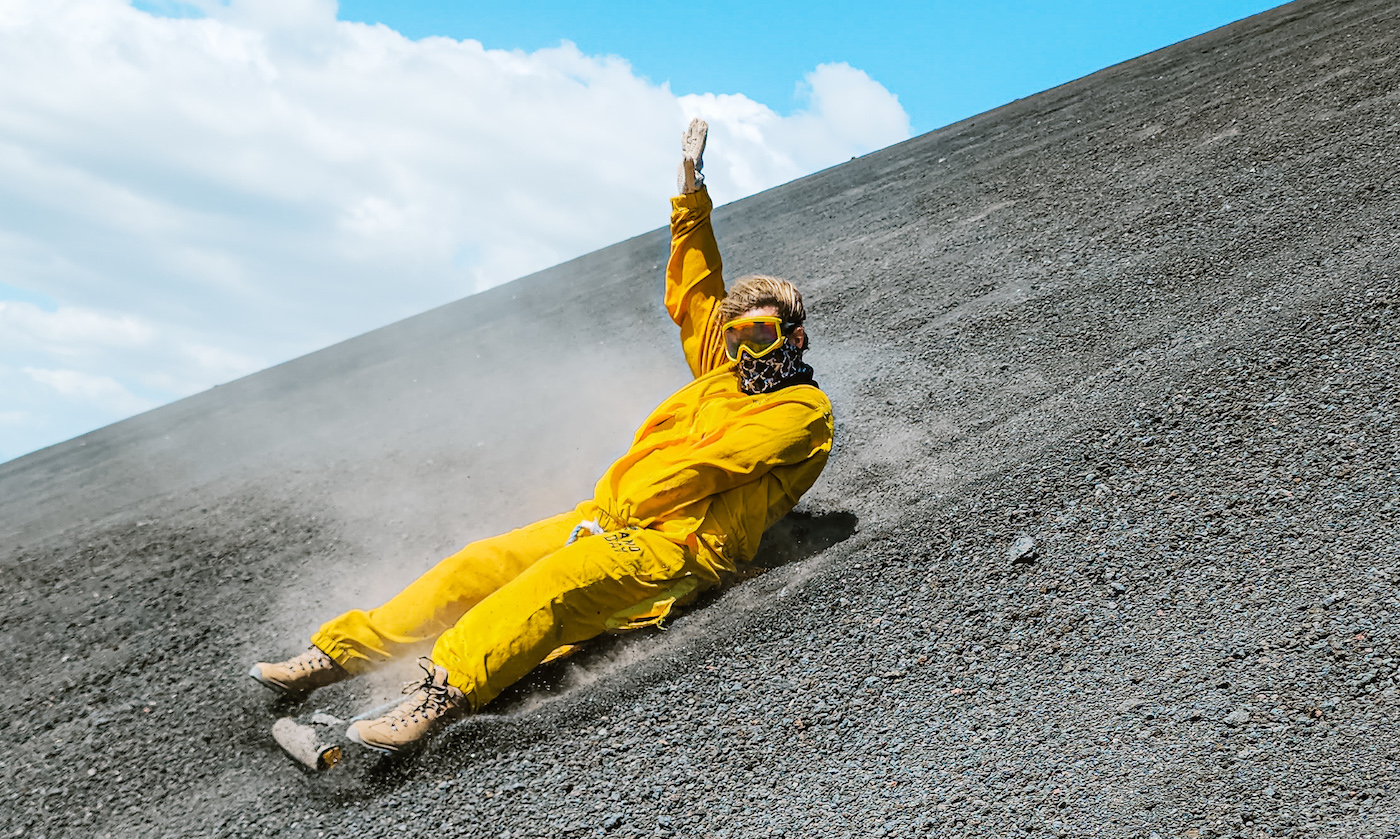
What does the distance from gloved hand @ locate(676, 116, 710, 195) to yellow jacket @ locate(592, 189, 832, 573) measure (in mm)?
757

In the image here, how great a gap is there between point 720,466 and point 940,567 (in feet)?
2.79

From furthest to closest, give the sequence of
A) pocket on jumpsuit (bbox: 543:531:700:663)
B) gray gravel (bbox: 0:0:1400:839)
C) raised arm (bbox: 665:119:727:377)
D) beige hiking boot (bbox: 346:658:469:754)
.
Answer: raised arm (bbox: 665:119:727:377)
pocket on jumpsuit (bbox: 543:531:700:663)
beige hiking boot (bbox: 346:658:469:754)
gray gravel (bbox: 0:0:1400:839)

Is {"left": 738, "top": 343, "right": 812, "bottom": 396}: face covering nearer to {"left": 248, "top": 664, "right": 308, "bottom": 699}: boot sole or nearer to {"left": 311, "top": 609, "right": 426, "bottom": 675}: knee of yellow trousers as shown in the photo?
{"left": 311, "top": 609, "right": 426, "bottom": 675}: knee of yellow trousers

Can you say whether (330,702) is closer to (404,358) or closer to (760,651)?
(760,651)

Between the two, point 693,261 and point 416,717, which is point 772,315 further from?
point 416,717

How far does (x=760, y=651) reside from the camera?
2.68m

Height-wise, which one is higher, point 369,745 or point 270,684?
point 270,684

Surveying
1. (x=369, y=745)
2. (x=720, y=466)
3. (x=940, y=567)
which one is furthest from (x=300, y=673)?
(x=940, y=567)

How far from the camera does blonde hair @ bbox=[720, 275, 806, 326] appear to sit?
2969mm

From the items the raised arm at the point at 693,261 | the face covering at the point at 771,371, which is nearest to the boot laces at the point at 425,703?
the face covering at the point at 771,371

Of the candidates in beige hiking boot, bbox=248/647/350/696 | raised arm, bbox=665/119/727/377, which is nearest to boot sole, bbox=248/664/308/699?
beige hiking boot, bbox=248/647/350/696

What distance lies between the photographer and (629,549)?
2656mm

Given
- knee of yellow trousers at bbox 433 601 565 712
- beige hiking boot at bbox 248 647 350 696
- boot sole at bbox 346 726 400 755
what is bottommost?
boot sole at bbox 346 726 400 755

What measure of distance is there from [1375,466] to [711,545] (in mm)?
2204
